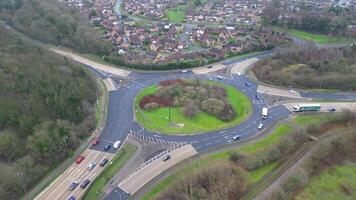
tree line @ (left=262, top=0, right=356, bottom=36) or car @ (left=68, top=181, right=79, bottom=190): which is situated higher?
tree line @ (left=262, top=0, right=356, bottom=36)

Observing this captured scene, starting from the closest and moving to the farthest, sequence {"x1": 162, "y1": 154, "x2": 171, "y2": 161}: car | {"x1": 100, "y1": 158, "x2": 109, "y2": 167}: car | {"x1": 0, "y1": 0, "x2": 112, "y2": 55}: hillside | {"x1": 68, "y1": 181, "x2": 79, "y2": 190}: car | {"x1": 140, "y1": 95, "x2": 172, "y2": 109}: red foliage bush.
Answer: {"x1": 68, "y1": 181, "x2": 79, "y2": 190}: car < {"x1": 100, "y1": 158, "x2": 109, "y2": 167}: car < {"x1": 162, "y1": 154, "x2": 171, "y2": 161}: car < {"x1": 140, "y1": 95, "x2": 172, "y2": 109}: red foliage bush < {"x1": 0, "y1": 0, "x2": 112, "y2": 55}: hillside

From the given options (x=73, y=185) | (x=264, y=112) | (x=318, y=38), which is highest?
(x=318, y=38)

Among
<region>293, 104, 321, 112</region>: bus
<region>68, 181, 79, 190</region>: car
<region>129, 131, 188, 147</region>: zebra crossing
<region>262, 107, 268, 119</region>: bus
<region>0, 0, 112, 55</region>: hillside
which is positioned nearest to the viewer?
<region>68, 181, 79, 190</region>: car

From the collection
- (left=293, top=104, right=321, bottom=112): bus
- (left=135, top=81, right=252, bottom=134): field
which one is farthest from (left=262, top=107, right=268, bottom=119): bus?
(left=293, top=104, right=321, bottom=112): bus

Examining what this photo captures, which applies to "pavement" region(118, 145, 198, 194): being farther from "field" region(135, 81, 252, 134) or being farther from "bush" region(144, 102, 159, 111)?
"bush" region(144, 102, 159, 111)

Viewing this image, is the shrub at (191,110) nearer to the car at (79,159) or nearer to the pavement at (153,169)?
the pavement at (153,169)

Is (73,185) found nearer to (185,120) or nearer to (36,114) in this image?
(36,114)

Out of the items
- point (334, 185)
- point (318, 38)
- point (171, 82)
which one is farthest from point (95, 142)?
point (318, 38)

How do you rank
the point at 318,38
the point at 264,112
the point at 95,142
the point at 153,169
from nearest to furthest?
the point at 153,169 → the point at 95,142 → the point at 264,112 → the point at 318,38
